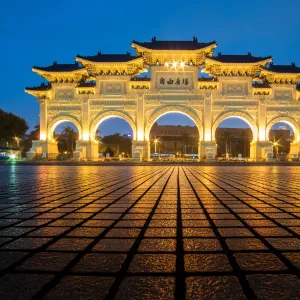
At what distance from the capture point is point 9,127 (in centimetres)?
5088

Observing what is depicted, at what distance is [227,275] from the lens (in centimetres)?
186

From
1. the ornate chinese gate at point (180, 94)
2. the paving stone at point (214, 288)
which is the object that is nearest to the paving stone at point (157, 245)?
the paving stone at point (214, 288)

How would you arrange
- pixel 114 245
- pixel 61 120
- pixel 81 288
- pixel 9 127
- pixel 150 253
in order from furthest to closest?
pixel 9 127, pixel 61 120, pixel 114 245, pixel 150 253, pixel 81 288

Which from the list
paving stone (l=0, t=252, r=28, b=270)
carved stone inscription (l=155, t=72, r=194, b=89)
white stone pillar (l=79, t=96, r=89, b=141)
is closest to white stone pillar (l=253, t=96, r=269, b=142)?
carved stone inscription (l=155, t=72, r=194, b=89)

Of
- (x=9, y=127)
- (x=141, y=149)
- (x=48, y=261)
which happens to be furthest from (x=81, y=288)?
(x=9, y=127)

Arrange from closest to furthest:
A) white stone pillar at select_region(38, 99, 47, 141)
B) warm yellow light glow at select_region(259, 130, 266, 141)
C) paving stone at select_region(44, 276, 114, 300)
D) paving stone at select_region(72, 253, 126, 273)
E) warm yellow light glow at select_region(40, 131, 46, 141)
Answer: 1. paving stone at select_region(44, 276, 114, 300)
2. paving stone at select_region(72, 253, 126, 273)
3. warm yellow light glow at select_region(259, 130, 266, 141)
4. white stone pillar at select_region(38, 99, 47, 141)
5. warm yellow light glow at select_region(40, 131, 46, 141)

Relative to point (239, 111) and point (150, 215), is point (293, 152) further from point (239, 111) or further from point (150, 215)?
point (150, 215)

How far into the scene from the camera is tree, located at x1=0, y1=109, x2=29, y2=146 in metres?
49.7

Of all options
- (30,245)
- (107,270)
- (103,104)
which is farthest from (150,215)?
(103,104)

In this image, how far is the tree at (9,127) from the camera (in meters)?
49.7

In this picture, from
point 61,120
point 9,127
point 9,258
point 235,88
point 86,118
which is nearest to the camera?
point 9,258

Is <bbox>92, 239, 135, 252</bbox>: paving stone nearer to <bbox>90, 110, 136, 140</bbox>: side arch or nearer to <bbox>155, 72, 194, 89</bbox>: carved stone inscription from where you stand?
<bbox>90, 110, 136, 140</bbox>: side arch

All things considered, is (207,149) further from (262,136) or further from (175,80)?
(175,80)

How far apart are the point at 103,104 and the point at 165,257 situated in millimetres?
30439
